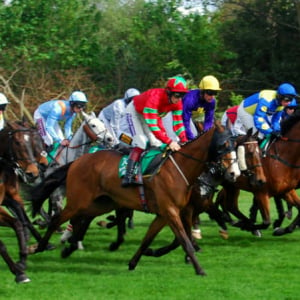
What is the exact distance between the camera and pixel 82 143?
9.97 meters

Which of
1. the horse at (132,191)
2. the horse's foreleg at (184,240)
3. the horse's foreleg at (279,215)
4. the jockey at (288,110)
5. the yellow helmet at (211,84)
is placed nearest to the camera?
the horse's foreleg at (184,240)

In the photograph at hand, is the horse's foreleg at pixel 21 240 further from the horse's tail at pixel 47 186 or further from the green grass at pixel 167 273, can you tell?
the horse's tail at pixel 47 186

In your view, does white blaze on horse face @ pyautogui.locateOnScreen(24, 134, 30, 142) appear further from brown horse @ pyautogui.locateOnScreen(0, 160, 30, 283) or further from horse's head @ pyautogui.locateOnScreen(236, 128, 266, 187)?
horse's head @ pyautogui.locateOnScreen(236, 128, 266, 187)

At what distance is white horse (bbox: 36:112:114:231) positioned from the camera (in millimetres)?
9797

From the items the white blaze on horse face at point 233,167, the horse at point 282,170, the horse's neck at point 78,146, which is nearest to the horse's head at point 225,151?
the white blaze on horse face at point 233,167

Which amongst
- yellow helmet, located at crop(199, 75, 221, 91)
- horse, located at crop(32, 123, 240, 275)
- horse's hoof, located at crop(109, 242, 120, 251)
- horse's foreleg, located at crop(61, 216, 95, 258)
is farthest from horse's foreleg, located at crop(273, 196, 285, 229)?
horse's foreleg, located at crop(61, 216, 95, 258)

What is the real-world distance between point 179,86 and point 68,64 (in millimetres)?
17393

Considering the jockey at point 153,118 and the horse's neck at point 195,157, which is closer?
the horse's neck at point 195,157

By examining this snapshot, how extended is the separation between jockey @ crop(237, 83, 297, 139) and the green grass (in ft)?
4.83

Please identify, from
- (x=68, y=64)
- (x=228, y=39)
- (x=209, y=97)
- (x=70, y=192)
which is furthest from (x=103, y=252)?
(x=228, y=39)

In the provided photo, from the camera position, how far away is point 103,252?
862cm

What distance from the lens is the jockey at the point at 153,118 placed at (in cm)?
727

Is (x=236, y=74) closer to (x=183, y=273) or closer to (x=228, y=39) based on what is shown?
(x=228, y=39)

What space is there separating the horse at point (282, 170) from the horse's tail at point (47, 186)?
7.83ft
